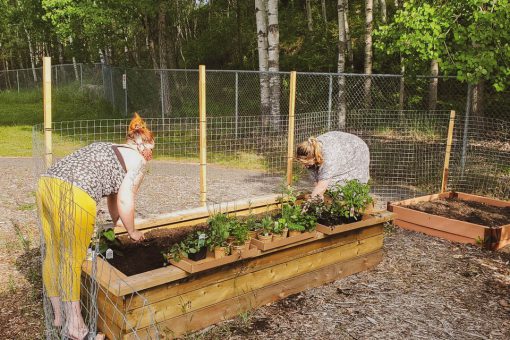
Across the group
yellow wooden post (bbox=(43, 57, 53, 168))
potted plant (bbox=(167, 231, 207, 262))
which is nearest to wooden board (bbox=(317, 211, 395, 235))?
potted plant (bbox=(167, 231, 207, 262))

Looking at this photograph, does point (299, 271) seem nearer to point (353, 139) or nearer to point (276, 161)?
point (353, 139)

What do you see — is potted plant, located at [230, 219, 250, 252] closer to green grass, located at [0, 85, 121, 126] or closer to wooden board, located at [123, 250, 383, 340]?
wooden board, located at [123, 250, 383, 340]

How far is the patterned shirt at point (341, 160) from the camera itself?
4.85 meters

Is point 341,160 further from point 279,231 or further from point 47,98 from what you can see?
point 47,98

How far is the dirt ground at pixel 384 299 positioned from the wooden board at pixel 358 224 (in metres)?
0.57

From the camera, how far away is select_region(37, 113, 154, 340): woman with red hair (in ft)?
9.79

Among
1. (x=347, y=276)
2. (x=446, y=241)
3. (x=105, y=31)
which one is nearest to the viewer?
(x=347, y=276)

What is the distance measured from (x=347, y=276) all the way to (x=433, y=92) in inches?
439

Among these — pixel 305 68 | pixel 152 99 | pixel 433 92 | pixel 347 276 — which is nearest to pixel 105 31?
pixel 152 99

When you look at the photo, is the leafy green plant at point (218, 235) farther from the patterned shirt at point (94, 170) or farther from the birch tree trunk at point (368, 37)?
the birch tree trunk at point (368, 37)

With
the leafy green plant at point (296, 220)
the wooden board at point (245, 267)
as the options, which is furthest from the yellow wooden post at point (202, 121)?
the wooden board at point (245, 267)

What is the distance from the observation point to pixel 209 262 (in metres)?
3.33

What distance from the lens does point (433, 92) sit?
14.1m

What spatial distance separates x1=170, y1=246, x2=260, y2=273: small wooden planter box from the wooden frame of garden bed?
61 mm
